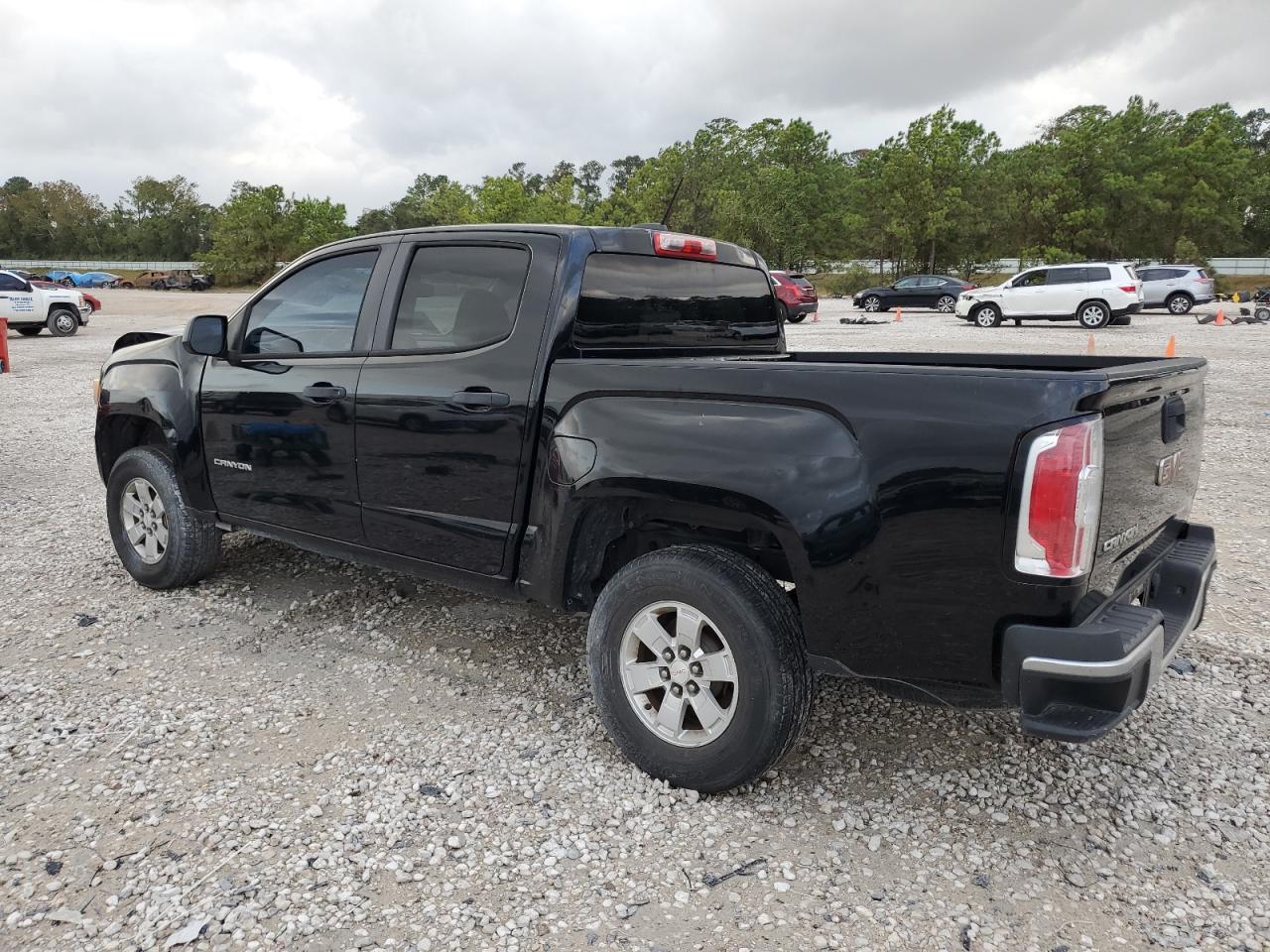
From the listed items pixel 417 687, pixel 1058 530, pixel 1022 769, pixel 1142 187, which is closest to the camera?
pixel 1058 530

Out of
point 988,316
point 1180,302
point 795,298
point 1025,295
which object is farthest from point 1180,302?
point 795,298

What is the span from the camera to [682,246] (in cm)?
371

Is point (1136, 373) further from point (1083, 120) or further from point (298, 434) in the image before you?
point (1083, 120)

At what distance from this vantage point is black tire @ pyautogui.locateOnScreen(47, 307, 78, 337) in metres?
23.4

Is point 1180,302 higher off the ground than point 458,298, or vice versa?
point 1180,302

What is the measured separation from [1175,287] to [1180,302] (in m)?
0.59

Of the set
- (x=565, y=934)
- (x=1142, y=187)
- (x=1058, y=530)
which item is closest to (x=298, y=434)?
(x=565, y=934)

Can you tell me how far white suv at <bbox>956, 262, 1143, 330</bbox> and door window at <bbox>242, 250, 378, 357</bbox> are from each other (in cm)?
2362

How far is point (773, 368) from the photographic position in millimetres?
2699

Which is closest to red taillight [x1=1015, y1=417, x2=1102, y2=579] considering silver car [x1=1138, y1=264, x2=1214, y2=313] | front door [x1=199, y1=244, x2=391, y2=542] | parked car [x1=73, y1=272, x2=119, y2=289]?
front door [x1=199, y1=244, x2=391, y2=542]

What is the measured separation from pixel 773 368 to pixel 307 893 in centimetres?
200

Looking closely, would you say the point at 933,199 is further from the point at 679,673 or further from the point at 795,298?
the point at 679,673

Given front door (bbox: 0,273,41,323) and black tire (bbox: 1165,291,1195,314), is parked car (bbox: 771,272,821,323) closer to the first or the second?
black tire (bbox: 1165,291,1195,314)

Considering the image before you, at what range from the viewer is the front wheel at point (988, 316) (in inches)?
994
